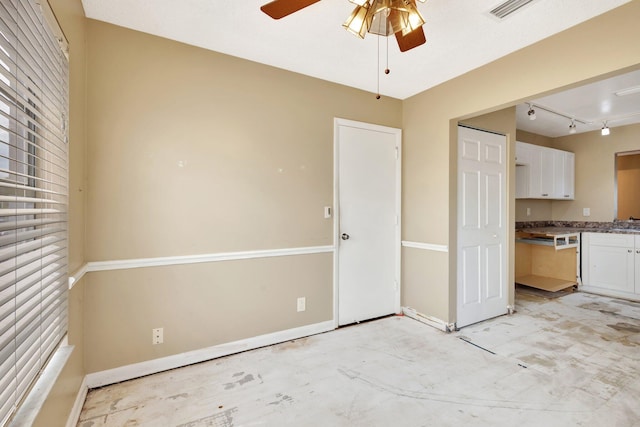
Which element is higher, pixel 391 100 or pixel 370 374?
pixel 391 100

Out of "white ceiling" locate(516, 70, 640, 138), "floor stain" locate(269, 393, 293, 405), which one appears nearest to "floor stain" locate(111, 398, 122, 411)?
"floor stain" locate(269, 393, 293, 405)

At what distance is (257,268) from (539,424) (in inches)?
85.0

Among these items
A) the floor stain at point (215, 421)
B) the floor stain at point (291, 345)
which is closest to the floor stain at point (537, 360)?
the floor stain at point (291, 345)

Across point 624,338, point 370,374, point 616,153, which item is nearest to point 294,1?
point 370,374

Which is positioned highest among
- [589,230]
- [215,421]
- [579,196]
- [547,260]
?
[579,196]

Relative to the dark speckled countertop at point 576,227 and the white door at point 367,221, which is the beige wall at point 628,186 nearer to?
the dark speckled countertop at point 576,227

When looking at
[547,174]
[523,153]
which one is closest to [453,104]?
[523,153]

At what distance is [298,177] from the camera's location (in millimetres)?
2787

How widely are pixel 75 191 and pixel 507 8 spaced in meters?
2.91

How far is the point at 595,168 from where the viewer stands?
4.83m

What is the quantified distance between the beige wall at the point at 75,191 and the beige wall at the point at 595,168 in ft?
21.9

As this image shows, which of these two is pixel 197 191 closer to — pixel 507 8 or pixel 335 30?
pixel 335 30

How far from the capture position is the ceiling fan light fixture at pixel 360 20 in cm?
152

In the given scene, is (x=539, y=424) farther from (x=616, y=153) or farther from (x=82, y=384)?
(x=616, y=153)
